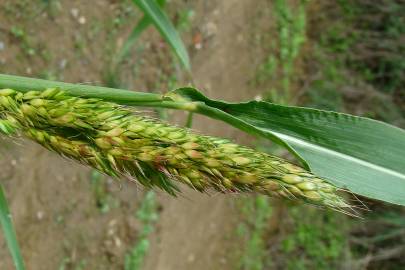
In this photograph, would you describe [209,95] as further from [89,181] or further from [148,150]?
[148,150]

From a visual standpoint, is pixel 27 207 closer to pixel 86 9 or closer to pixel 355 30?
pixel 86 9

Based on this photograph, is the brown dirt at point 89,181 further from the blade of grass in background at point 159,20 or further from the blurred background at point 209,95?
the blade of grass in background at point 159,20

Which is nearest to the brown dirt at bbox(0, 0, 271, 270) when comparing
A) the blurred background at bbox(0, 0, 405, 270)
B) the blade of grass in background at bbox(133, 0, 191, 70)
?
the blurred background at bbox(0, 0, 405, 270)

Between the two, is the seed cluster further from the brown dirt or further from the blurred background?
the brown dirt

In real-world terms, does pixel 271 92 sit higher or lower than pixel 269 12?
lower

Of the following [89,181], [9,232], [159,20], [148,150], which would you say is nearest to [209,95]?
[89,181]

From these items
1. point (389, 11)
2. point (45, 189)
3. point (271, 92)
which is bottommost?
point (45, 189)

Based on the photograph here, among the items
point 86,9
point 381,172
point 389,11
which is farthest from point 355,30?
point 381,172
